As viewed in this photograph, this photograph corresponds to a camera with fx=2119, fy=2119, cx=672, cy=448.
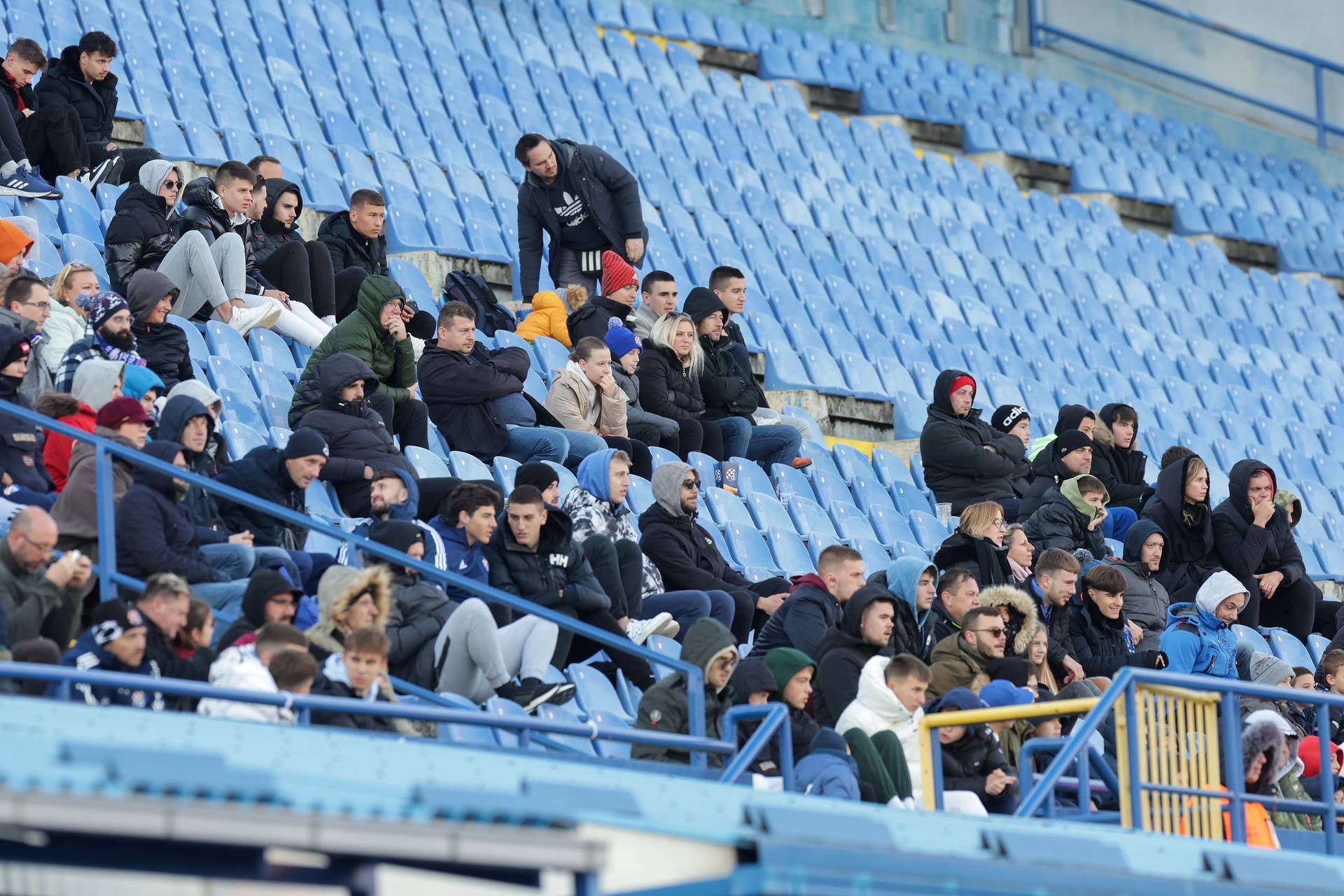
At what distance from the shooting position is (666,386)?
34.1 feet

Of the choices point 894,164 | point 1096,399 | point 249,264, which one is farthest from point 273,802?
point 894,164

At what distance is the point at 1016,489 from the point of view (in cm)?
1120

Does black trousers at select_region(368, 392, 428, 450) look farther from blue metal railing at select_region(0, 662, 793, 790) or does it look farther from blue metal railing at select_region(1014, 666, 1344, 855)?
blue metal railing at select_region(1014, 666, 1344, 855)

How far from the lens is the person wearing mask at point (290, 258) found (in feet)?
32.9

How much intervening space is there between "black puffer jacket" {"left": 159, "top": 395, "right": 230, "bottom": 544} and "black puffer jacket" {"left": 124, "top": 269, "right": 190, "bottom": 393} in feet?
2.43

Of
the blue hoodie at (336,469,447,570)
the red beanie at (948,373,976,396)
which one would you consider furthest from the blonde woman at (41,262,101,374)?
the red beanie at (948,373,976,396)

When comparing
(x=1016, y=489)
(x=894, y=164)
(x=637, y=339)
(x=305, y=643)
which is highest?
(x=894, y=164)

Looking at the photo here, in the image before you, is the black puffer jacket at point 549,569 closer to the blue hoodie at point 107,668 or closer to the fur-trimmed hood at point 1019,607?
the fur-trimmed hood at point 1019,607

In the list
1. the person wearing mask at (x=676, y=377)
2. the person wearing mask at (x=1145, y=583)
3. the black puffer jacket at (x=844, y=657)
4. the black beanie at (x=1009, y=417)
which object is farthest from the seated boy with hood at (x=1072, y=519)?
the black puffer jacket at (x=844, y=657)

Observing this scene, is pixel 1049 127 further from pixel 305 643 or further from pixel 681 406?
pixel 305 643

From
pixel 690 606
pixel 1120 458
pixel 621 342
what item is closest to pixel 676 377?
pixel 621 342

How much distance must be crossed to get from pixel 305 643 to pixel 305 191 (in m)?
5.99

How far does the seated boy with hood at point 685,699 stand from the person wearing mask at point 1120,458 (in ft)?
14.0

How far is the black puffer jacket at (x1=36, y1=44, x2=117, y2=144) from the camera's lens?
35.0ft
